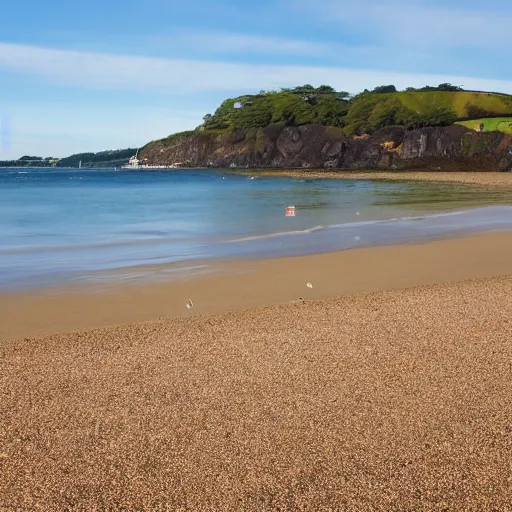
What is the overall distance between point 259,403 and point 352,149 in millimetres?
112715

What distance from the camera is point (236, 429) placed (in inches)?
196

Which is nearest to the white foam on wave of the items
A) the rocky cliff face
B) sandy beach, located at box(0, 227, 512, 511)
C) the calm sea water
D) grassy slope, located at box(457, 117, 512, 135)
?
the calm sea water

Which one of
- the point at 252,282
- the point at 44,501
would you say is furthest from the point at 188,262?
the point at 44,501

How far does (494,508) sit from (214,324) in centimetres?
490

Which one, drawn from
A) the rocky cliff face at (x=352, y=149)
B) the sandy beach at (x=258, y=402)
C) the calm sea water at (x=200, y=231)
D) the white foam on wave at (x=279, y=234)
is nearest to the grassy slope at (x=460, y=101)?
the rocky cliff face at (x=352, y=149)

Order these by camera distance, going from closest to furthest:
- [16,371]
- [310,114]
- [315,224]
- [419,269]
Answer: [16,371]
[419,269]
[315,224]
[310,114]

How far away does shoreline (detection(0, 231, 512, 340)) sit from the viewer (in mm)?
9141

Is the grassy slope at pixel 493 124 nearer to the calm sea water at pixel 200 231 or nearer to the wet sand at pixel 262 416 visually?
the calm sea water at pixel 200 231

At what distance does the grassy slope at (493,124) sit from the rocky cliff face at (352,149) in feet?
13.8

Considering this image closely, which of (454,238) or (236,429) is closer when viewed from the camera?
(236,429)

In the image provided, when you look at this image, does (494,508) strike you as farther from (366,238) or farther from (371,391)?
(366,238)

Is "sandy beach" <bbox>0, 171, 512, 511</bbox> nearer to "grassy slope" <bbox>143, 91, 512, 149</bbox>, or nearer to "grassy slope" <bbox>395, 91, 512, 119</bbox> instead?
"grassy slope" <bbox>143, 91, 512, 149</bbox>

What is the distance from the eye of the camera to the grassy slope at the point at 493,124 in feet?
324

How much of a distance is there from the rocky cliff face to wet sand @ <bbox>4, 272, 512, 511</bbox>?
83744 millimetres
